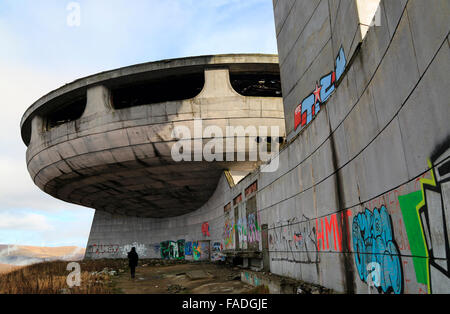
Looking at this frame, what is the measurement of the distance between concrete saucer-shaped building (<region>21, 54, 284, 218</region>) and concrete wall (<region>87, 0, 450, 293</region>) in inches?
366

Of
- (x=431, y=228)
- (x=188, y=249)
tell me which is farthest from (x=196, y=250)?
(x=431, y=228)

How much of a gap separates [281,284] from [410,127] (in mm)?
6524

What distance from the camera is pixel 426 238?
190 inches

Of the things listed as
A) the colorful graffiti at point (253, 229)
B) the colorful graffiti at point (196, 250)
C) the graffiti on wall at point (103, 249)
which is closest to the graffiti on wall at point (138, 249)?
the graffiti on wall at point (103, 249)

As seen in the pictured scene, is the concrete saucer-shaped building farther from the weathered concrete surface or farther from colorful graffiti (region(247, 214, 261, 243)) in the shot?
colorful graffiti (region(247, 214, 261, 243))

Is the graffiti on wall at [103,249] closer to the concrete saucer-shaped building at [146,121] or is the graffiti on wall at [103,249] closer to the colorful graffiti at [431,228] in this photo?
the concrete saucer-shaped building at [146,121]

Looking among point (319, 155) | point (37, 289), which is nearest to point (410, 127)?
point (319, 155)

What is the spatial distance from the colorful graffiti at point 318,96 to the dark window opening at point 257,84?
Result: 12.0 meters

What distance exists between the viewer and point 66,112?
113 ft

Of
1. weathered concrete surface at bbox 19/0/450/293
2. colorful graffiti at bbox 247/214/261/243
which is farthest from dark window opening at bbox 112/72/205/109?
colorful graffiti at bbox 247/214/261/243

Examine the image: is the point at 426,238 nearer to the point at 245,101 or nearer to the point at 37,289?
the point at 37,289

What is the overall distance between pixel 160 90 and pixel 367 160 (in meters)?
26.5

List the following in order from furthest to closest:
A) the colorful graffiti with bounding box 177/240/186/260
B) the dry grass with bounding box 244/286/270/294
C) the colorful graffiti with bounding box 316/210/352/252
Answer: the colorful graffiti with bounding box 177/240/186/260
the dry grass with bounding box 244/286/270/294
the colorful graffiti with bounding box 316/210/352/252

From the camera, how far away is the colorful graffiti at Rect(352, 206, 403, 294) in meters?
5.92
